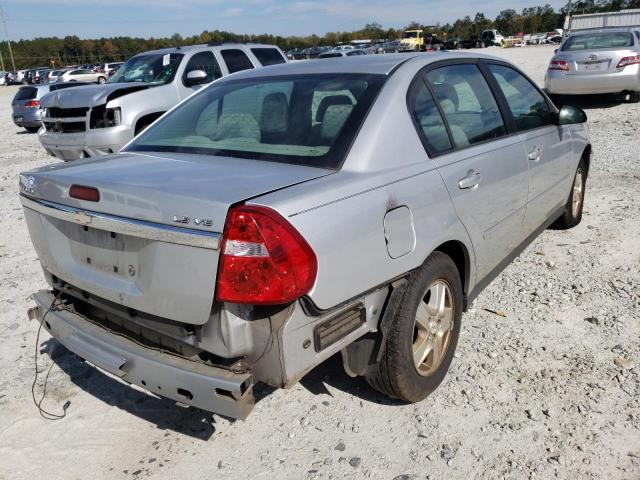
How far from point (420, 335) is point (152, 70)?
26.0 feet

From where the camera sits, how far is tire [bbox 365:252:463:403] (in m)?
2.62

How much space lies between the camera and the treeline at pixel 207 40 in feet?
277

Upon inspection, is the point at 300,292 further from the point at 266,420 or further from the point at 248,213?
the point at 266,420

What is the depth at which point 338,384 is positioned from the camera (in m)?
3.20

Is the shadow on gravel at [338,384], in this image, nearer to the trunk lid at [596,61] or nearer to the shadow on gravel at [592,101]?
the trunk lid at [596,61]

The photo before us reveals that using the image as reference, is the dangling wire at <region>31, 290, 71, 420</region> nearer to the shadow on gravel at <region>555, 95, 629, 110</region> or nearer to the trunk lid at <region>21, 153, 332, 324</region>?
the trunk lid at <region>21, 153, 332, 324</region>

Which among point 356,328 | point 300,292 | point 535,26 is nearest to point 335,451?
point 356,328

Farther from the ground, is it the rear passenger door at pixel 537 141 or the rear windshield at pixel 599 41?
the rear windshield at pixel 599 41

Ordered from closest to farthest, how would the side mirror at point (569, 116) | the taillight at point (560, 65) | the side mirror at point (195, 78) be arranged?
the side mirror at point (569, 116) → the side mirror at point (195, 78) → the taillight at point (560, 65)

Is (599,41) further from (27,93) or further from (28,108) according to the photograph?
(27,93)

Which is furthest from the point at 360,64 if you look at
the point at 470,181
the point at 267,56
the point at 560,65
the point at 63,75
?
the point at 63,75

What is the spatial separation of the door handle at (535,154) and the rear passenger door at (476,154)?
13cm

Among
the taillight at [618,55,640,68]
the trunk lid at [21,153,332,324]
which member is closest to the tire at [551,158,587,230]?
the trunk lid at [21,153,332,324]

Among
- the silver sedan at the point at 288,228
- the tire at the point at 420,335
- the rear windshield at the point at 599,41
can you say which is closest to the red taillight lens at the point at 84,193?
the silver sedan at the point at 288,228
